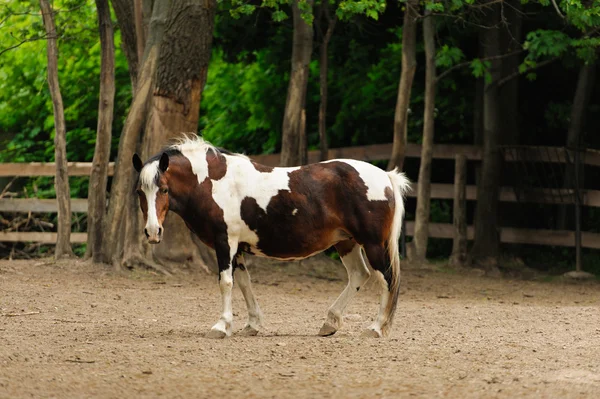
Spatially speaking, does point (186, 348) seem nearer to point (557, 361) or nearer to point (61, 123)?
point (557, 361)

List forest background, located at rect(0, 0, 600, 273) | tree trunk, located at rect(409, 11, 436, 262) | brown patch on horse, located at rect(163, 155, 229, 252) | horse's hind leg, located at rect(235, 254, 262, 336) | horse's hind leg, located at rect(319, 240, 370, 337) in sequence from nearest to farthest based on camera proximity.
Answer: brown patch on horse, located at rect(163, 155, 229, 252) < horse's hind leg, located at rect(319, 240, 370, 337) < horse's hind leg, located at rect(235, 254, 262, 336) < tree trunk, located at rect(409, 11, 436, 262) < forest background, located at rect(0, 0, 600, 273)

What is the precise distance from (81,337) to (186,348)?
4.03 feet

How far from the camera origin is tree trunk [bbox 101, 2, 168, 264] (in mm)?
13891

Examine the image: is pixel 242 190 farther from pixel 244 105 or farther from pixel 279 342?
pixel 244 105

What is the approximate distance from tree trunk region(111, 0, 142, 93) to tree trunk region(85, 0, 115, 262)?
7.5 inches

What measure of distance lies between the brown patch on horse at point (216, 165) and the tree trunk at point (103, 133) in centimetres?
540

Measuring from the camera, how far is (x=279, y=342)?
884 cm

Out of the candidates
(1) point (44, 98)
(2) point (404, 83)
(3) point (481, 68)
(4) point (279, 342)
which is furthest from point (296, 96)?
(1) point (44, 98)

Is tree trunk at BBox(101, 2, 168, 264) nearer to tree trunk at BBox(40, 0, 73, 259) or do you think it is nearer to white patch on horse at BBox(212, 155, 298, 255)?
tree trunk at BBox(40, 0, 73, 259)

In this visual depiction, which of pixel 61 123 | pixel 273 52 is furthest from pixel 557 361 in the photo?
pixel 273 52

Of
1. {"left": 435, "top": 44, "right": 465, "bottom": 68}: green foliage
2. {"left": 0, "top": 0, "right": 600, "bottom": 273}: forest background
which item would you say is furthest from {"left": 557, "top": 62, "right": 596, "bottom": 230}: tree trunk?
{"left": 435, "top": 44, "right": 465, "bottom": 68}: green foliage

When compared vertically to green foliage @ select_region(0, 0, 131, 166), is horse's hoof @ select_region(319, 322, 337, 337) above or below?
below

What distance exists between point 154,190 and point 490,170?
9.63 metres

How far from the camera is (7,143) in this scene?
22703 mm
